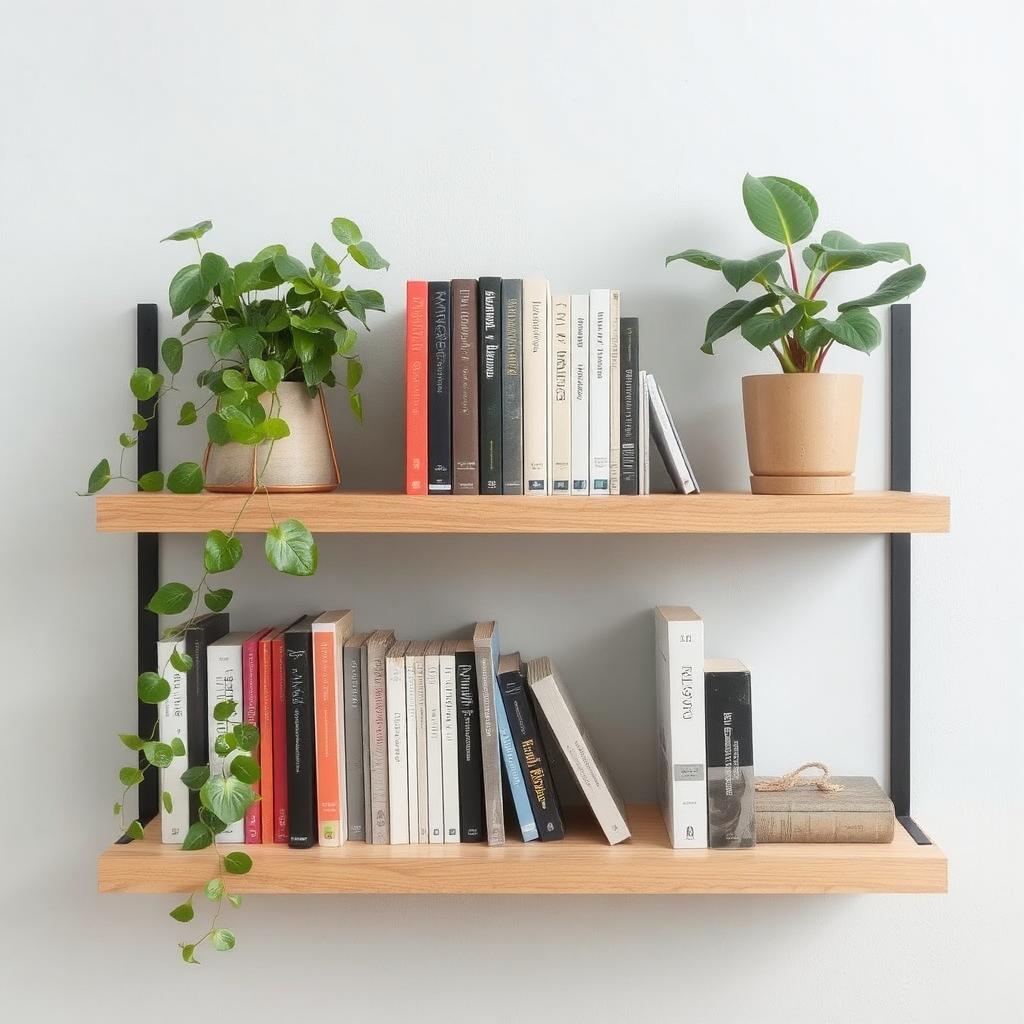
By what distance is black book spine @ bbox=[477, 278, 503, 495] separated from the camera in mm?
1055

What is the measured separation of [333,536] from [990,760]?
912mm

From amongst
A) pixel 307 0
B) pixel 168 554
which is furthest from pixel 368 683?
pixel 307 0

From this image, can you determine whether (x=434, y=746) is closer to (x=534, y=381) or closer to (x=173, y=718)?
(x=173, y=718)

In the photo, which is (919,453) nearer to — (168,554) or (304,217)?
(304,217)

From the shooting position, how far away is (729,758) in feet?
3.49

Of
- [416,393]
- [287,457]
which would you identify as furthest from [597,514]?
[287,457]

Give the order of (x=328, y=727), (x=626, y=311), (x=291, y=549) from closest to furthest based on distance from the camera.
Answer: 1. (x=291, y=549)
2. (x=328, y=727)
3. (x=626, y=311)

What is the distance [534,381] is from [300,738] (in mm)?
492

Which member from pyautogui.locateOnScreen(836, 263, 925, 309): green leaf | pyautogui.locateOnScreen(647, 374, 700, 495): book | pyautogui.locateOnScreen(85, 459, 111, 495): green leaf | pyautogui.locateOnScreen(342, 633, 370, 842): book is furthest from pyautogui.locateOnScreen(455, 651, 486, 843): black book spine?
pyautogui.locateOnScreen(836, 263, 925, 309): green leaf

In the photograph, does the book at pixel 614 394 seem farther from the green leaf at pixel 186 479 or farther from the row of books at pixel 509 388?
the green leaf at pixel 186 479

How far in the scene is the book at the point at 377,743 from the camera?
42.8 inches

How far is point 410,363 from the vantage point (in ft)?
3.45

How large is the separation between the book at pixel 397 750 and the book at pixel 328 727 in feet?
0.19

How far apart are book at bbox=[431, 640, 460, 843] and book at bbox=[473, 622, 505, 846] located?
0.10 feet
